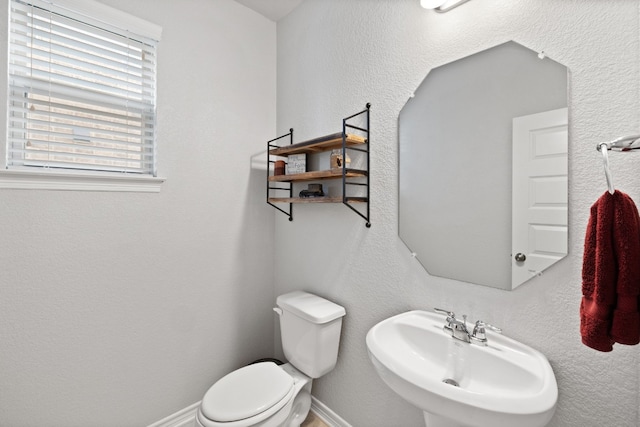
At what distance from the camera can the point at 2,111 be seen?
121cm

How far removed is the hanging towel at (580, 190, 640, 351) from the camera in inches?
25.7

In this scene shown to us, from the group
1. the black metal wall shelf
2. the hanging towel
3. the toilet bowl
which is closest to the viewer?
the hanging towel

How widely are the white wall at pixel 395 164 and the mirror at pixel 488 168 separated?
0.14 feet

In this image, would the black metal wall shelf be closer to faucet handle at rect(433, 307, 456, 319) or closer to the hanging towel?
faucet handle at rect(433, 307, 456, 319)

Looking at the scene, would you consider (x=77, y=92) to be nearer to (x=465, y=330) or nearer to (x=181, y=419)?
(x=181, y=419)

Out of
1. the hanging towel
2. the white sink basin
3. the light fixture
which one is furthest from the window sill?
the hanging towel

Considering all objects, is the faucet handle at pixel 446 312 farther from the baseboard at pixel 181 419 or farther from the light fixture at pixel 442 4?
the baseboard at pixel 181 419

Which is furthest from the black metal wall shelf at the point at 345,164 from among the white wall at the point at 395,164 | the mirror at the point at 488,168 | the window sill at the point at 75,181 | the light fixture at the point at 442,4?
the window sill at the point at 75,181

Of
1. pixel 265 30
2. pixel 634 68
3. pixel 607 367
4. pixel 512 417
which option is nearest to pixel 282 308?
pixel 512 417

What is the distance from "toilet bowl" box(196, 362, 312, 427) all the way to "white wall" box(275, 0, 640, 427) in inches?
9.9

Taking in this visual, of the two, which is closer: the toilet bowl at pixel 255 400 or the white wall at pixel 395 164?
the white wall at pixel 395 164

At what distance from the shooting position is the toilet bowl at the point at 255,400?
1.20 meters

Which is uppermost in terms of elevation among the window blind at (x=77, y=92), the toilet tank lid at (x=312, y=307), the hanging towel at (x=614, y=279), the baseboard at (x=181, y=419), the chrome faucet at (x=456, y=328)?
the window blind at (x=77, y=92)

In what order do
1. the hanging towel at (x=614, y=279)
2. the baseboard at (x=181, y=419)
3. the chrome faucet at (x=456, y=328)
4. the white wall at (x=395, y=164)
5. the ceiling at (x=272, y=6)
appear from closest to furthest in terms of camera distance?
the hanging towel at (x=614, y=279)
the white wall at (x=395, y=164)
the chrome faucet at (x=456, y=328)
the baseboard at (x=181, y=419)
the ceiling at (x=272, y=6)
